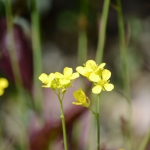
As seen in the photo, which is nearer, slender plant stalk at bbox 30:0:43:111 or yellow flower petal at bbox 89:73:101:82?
yellow flower petal at bbox 89:73:101:82

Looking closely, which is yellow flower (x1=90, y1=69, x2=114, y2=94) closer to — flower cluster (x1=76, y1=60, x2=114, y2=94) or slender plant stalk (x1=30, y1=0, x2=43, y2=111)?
flower cluster (x1=76, y1=60, x2=114, y2=94)

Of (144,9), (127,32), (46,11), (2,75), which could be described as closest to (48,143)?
(127,32)

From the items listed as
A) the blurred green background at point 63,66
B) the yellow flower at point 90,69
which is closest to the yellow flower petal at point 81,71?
the yellow flower at point 90,69

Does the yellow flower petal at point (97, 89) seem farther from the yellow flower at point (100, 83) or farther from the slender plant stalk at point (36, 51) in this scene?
the slender plant stalk at point (36, 51)

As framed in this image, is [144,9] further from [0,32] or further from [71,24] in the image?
[0,32]

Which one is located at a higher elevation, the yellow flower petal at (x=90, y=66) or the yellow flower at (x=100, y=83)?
the yellow flower petal at (x=90, y=66)

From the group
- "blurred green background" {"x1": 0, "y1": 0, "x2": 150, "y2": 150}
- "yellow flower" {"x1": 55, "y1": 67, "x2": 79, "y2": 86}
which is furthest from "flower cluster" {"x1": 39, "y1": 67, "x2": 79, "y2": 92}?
"blurred green background" {"x1": 0, "y1": 0, "x2": 150, "y2": 150}

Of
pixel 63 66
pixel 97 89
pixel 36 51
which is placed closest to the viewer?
pixel 97 89

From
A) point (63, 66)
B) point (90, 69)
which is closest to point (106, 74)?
point (90, 69)

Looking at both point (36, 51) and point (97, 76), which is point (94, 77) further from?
point (36, 51)

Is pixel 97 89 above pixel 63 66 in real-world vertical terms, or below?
above
